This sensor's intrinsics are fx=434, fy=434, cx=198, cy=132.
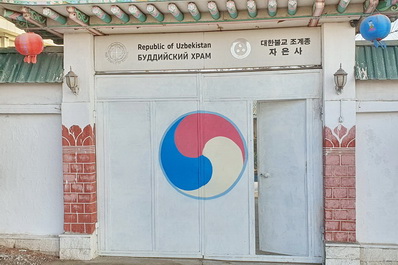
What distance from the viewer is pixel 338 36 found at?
564 cm

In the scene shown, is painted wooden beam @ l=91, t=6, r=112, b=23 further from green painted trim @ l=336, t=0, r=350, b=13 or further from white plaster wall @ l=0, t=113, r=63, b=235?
green painted trim @ l=336, t=0, r=350, b=13

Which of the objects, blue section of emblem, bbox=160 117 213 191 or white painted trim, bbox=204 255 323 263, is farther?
blue section of emblem, bbox=160 117 213 191

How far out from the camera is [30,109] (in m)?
6.18

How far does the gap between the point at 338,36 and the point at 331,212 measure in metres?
2.28

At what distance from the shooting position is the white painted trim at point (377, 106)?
559cm

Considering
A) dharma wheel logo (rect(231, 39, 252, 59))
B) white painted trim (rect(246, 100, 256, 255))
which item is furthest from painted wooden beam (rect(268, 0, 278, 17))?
white painted trim (rect(246, 100, 256, 255))

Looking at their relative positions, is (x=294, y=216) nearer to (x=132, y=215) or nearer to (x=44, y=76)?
(x=132, y=215)

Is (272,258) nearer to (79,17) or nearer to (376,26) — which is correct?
(376,26)

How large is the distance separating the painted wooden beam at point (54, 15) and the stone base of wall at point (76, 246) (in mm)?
2892

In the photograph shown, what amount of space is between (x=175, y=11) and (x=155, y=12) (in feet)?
0.80

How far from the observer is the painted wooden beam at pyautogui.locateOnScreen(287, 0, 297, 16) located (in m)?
5.09

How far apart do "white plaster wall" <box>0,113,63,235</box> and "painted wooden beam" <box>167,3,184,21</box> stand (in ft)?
7.30

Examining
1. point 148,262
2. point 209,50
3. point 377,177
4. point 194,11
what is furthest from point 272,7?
point 148,262

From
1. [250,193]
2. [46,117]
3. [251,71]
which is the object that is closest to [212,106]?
[251,71]
